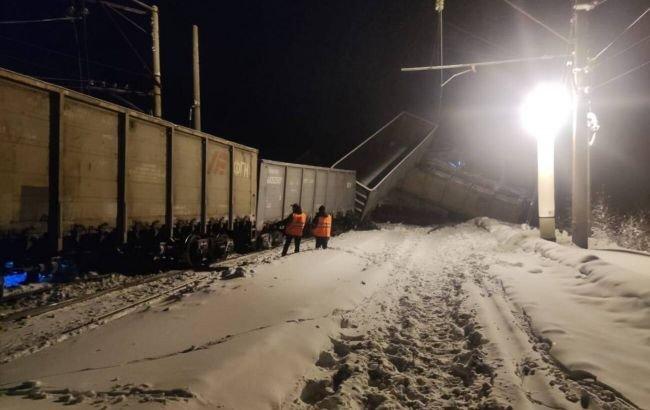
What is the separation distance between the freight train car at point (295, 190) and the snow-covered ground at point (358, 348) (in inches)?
219

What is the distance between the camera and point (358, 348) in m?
4.64

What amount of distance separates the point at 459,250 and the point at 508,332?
8368 mm

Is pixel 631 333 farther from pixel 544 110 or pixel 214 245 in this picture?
pixel 544 110

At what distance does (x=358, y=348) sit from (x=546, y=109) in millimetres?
11372

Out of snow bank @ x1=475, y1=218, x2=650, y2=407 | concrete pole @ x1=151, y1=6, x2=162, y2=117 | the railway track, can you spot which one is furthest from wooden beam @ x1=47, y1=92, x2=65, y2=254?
concrete pole @ x1=151, y1=6, x2=162, y2=117

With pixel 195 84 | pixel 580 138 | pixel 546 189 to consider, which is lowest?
pixel 546 189

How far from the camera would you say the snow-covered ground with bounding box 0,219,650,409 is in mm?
3361

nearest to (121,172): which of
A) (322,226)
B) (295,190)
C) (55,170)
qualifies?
(55,170)

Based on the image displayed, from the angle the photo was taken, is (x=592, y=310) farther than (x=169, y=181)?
No

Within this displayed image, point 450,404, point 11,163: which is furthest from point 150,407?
point 11,163

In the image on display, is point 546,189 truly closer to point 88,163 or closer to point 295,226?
point 295,226

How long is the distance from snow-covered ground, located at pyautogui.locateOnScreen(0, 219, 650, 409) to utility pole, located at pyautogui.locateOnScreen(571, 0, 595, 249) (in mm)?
3418

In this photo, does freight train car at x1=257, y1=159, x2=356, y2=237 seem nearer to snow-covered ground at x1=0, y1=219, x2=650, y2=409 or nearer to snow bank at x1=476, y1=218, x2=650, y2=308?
snow-covered ground at x1=0, y1=219, x2=650, y2=409

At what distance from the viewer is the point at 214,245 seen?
35.7 ft
